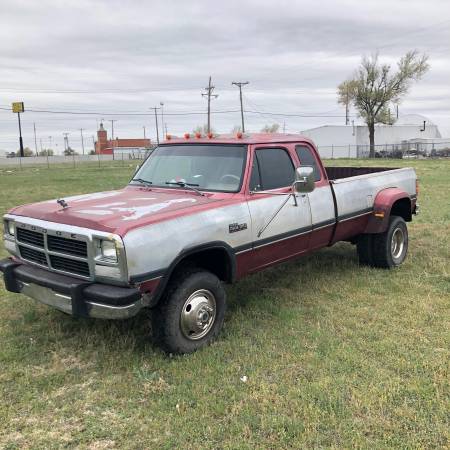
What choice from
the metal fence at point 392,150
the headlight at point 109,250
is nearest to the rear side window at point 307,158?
the headlight at point 109,250

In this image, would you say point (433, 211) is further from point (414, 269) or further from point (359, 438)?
point (359, 438)

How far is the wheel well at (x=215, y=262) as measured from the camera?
4.29 metres

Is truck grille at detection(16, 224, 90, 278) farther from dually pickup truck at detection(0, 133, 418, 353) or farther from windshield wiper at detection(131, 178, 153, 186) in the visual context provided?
windshield wiper at detection(131, 178, 153, 186)

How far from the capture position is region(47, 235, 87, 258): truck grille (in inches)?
148

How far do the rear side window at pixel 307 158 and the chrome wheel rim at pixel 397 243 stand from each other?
1.74 m

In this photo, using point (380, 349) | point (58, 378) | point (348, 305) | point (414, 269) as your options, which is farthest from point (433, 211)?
point (58, 378)

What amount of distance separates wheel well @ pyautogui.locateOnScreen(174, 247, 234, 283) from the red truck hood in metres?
0.43

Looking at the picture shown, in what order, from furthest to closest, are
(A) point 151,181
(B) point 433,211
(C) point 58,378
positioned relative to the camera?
(B) point 433,211 < (A) point 151,181 < (C) point 58,378

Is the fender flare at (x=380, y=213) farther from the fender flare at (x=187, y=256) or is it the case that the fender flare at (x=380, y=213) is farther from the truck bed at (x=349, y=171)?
the fender flare at (x=187, y=256)

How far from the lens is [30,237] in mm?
4289

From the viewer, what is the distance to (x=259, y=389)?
3621 mm

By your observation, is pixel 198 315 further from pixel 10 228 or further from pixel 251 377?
pixel 10 228

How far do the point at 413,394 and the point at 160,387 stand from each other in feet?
6.05

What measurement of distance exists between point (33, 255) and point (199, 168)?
1815mm
